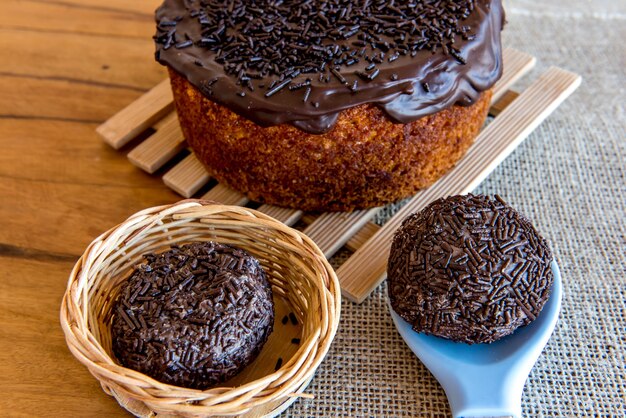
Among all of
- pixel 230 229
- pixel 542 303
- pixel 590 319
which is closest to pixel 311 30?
pixel 230 229

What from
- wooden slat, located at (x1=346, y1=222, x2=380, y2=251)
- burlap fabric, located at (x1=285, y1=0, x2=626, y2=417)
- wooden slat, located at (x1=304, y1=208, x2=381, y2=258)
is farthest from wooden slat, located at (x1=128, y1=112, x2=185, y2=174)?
burlap fabric, located at (x1=285, y1=0, x2=626, y2=417)

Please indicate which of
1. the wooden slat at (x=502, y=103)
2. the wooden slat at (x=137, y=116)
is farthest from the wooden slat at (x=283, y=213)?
the wooden slat at (x=502, y=103)

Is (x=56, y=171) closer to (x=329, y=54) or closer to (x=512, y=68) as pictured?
(x=329, y=54)

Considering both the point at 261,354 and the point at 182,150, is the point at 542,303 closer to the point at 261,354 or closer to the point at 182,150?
the point at 261,354

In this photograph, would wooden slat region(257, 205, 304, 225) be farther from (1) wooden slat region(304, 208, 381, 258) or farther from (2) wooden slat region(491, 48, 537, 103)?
(2) wooden slat region(491, 48, 537, 103)

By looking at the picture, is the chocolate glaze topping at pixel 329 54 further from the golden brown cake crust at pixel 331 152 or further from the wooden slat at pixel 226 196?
the wooden slat at pixel 226 196

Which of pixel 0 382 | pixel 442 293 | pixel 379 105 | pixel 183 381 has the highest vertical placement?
pixel 379 105
